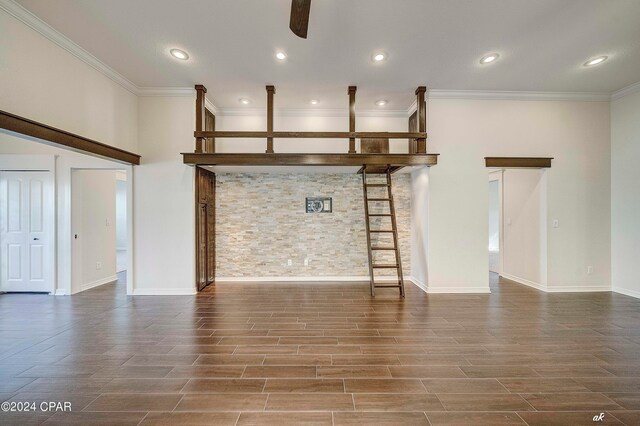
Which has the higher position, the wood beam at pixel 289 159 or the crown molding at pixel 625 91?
the crown molding at pixel 625 91

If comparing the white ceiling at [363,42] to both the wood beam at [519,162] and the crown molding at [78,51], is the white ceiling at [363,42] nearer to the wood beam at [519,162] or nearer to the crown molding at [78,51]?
the crown molding at [78,51]

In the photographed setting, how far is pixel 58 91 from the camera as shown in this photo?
10.9ft

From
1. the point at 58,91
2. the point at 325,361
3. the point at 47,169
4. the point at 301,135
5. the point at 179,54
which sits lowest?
the point at 325,361

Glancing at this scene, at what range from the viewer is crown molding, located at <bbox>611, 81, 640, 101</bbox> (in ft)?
14.6

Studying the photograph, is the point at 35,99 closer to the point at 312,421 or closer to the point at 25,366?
the point at 25,366

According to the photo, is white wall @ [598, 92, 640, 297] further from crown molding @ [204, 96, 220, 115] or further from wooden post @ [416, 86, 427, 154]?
crown molding @ [204, 96, 220, 115]

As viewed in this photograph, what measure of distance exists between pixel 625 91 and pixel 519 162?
6.61ft

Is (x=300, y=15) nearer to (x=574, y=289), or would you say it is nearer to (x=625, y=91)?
(x=625, y=91)

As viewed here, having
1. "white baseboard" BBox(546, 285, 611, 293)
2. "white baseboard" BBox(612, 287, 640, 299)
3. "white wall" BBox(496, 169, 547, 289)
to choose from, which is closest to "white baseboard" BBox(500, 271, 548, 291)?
"white wall" BBox(496, 169, 547, 289)

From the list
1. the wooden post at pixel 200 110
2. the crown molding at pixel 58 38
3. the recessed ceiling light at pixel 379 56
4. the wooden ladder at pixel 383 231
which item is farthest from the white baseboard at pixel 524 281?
the crown molding at pixel 58 38

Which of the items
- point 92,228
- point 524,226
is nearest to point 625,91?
point 524,226

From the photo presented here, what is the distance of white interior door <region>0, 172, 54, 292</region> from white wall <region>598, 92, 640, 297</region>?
31.8 feet

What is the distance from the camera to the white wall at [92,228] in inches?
194

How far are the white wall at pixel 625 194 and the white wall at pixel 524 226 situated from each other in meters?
1.16
